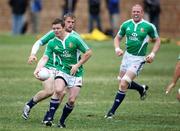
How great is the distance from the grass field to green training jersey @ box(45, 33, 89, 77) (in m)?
1.14

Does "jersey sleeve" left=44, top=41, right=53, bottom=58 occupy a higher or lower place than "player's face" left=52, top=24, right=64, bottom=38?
lower

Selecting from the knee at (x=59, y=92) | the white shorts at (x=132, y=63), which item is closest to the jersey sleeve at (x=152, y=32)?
the white shorts at (x=132, y=63)

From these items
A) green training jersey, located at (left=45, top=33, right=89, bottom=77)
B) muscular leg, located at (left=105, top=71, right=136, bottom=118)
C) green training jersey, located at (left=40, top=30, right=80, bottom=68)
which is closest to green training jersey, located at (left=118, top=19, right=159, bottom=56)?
muscular leg, located at (left=105, top=71, right=136, bottom=118)

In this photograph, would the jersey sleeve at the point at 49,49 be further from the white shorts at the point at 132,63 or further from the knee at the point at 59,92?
the white shorts at the point at 132,63

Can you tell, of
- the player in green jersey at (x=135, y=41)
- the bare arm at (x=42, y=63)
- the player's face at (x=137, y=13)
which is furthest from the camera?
the player in green jersey at (x=135, y=41)

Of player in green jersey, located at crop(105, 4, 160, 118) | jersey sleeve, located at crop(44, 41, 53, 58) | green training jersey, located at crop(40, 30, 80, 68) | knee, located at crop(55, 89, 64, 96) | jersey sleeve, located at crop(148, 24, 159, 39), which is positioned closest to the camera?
knee, located at crop(55, 89, 64, 96)

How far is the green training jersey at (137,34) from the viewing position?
2105cm

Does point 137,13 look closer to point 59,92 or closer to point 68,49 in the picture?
point 68,49

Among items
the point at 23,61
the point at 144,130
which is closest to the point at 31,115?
the point at 144,130

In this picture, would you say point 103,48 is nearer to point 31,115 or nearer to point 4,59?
point 4,59

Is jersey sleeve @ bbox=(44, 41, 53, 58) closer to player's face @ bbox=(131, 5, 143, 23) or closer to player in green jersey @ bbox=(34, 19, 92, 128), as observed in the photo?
player in green jersey @ bbox=(34, 19, 92, 128)

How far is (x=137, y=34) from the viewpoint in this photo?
2106 cm

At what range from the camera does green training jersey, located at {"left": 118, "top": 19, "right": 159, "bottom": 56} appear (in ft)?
69.1

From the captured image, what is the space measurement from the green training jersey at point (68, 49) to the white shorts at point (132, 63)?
99.8 inches
